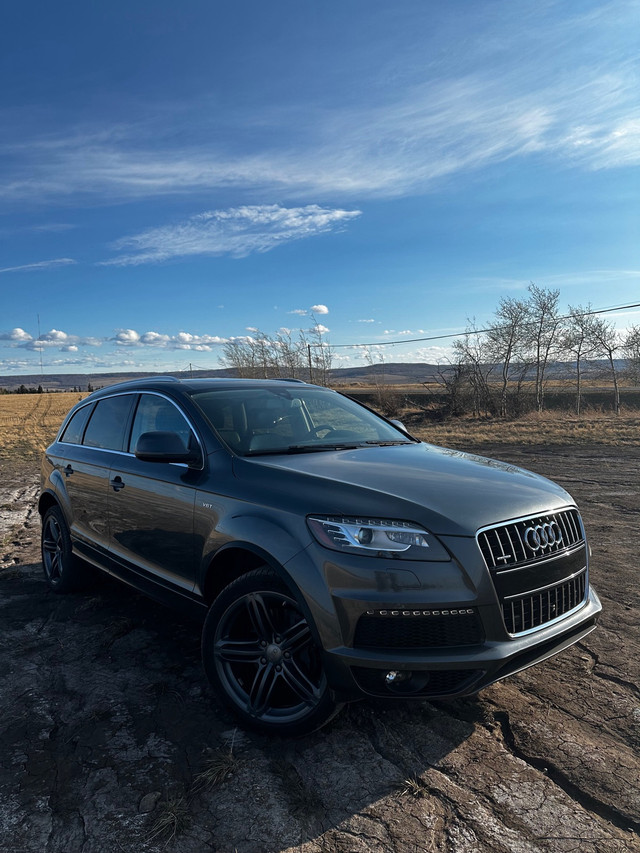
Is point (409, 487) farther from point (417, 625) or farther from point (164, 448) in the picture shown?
point (164, 448)

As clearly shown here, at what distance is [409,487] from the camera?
2.83 metres

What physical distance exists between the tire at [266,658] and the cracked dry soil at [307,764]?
155 mm

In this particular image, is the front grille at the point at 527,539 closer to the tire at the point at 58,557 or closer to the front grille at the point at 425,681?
the front grille at the point at 425,681

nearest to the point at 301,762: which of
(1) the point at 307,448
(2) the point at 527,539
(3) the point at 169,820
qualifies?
(3) the point at 169,820

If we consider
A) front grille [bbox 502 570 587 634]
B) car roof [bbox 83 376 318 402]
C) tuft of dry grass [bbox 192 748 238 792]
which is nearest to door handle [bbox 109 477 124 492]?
car roof [bbox 83 376 318 402]

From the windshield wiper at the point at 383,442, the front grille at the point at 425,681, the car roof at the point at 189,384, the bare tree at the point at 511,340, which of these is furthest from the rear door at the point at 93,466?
the bare tree at the point at 511,340

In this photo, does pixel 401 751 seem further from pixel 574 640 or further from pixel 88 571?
pixel 88 571

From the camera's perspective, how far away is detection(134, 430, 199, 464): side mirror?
133 inches

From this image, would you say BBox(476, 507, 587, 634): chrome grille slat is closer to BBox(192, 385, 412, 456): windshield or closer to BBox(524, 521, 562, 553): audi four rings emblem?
BBox(524, 521, 562, 553): audi four rings emblem

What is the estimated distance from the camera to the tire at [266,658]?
271cm

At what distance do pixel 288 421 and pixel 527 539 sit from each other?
1786 mm

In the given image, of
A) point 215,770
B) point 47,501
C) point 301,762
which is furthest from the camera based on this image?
point 47,501

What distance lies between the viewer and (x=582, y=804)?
237 cm

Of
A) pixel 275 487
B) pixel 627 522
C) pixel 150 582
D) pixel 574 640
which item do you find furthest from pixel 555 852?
pixel 627 522
